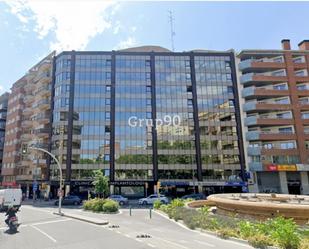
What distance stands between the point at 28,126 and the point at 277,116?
5389 centimetres

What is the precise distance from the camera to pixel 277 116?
2000 inches

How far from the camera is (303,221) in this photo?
44.0 ft

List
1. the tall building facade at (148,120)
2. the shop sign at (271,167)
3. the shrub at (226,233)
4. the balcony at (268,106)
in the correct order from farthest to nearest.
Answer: the tall building facade at (148,120)
the balcony at (268,106)
the shop sign at (271,167)
the shrub at (226,233)

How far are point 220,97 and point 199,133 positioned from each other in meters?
8.78

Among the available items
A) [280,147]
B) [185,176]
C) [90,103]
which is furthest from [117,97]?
[280,147]

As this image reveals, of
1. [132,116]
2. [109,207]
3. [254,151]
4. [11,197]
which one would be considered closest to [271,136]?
[254,151]

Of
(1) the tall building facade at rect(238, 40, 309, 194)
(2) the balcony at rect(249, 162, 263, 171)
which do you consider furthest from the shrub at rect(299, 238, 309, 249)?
(2) the balcony at rect(249, 162, 263, 171)

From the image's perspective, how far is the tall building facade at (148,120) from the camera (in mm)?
52688

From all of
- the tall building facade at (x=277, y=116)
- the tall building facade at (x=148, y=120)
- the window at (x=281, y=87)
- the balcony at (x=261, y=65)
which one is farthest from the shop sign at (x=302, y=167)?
the balcony at (x=261, y=65)

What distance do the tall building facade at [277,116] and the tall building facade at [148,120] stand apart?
3.97 m

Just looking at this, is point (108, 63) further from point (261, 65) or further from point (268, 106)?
point (268, 106)

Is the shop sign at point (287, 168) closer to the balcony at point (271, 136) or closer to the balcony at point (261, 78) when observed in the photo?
the balcony at point (271, 136)

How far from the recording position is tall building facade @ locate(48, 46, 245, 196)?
52.7 meters

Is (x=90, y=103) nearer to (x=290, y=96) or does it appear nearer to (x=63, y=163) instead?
(x=63, y=163)
